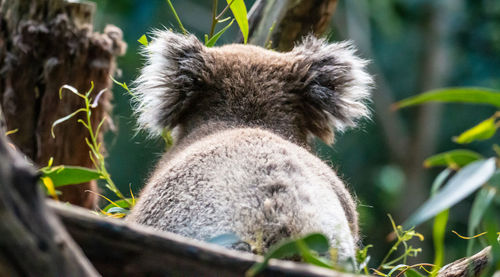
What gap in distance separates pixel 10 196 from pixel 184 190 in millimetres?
747

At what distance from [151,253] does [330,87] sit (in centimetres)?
150

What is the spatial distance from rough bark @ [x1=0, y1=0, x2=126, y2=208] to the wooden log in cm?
222

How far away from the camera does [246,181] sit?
132 centimetres

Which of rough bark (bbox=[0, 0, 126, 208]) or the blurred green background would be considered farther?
the blurred green background

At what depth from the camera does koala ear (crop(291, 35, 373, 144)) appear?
7.34 feet

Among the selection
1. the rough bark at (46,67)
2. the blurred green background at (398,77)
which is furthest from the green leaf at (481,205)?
the blurred green background at (398,77)

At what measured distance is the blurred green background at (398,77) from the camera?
9375 mm

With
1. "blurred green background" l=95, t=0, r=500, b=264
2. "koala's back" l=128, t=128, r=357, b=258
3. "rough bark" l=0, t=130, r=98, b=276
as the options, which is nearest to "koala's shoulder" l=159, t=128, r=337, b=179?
"koala's back" l=128, t=128, r=357, b=258

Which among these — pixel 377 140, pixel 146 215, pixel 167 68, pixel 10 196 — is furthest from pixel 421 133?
pixel 10 196

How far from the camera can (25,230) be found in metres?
0.66

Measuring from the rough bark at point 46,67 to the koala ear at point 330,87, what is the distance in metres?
1.20

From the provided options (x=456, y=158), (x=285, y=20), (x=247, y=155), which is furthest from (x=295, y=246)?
(x=285, y=20)

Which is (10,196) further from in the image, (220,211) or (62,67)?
(62,67)

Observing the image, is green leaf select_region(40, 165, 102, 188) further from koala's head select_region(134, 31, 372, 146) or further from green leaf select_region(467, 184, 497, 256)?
green leaf select_region(467, 184, 497, 256)
